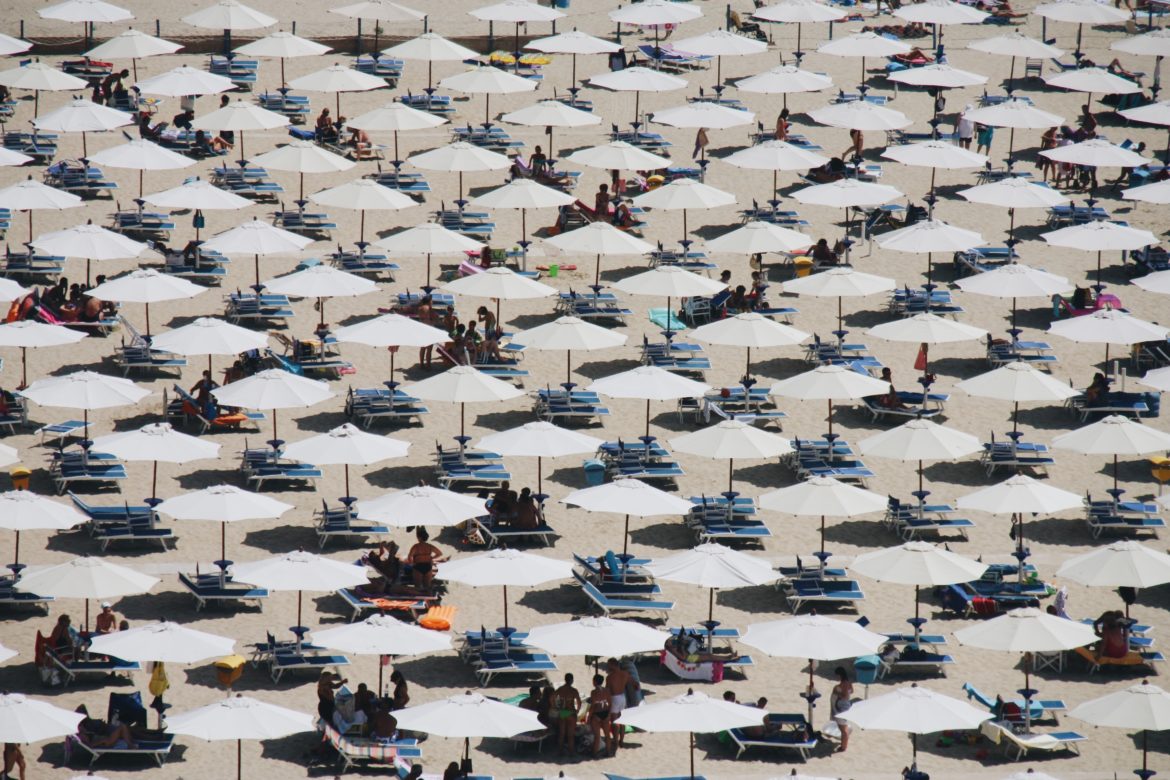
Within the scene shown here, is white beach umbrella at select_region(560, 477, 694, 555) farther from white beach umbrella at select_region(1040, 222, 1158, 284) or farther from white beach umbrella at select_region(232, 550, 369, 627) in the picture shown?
white beach umbrella at select_region(1040, 222, 1158, 284)

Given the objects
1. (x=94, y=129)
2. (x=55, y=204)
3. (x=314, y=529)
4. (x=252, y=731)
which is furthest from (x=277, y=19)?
(x=252, y=731)

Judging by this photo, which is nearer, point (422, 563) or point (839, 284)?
point (422, 563)

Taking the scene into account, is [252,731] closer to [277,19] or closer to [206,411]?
[206,411]

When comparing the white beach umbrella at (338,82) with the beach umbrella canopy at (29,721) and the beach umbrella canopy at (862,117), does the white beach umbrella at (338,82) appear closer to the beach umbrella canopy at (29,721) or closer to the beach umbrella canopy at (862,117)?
the beach umbrella canopy at (862,117)

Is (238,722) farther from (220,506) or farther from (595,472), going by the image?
(595,472)

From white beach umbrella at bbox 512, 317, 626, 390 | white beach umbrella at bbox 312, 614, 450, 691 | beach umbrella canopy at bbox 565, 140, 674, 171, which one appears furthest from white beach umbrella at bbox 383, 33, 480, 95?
white beach umbrella at bbox 312, 614, 450, 691

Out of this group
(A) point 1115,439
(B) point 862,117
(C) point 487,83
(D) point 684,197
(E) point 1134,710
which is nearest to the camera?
(E) point 1134,710

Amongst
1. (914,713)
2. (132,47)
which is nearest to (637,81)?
(132,47)
